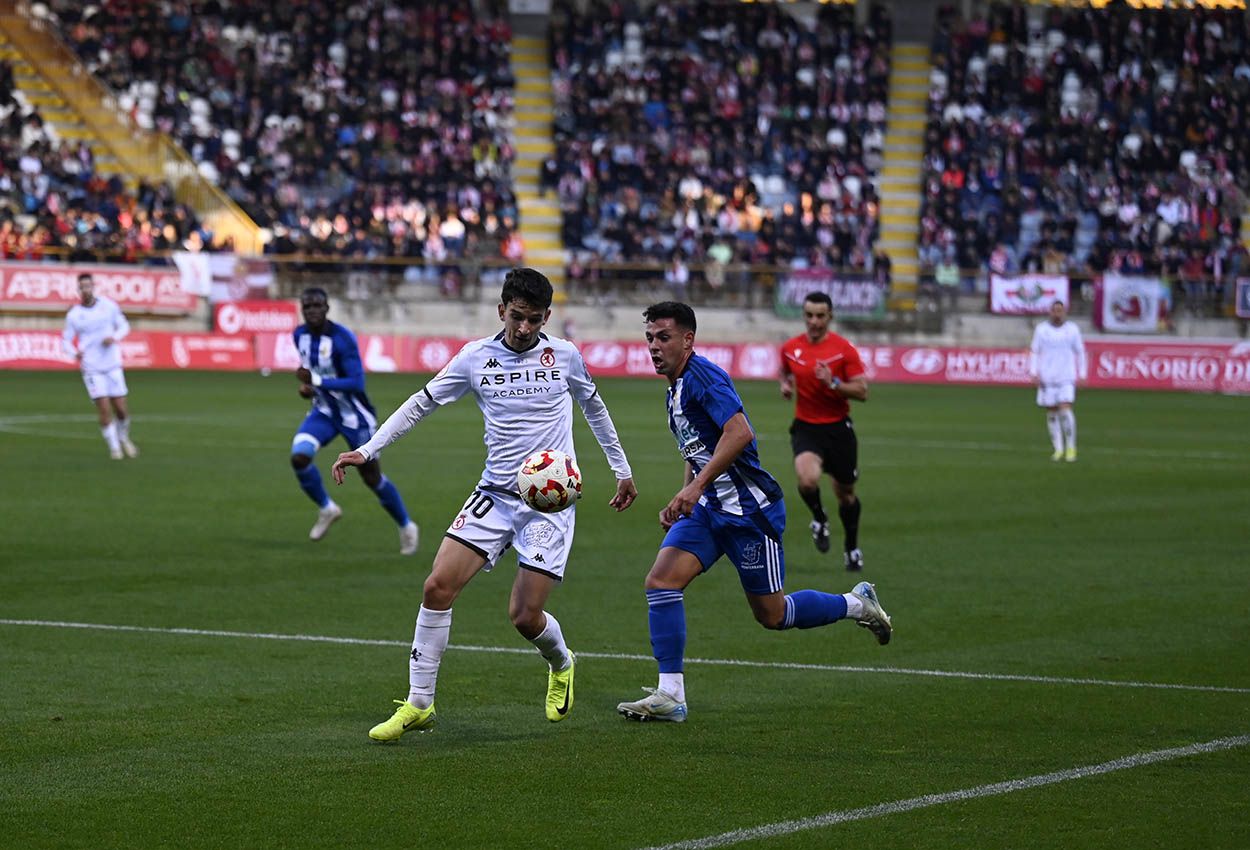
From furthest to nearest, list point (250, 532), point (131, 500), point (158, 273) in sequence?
point (158, 273) → point (131, 500) → point (250, 532)

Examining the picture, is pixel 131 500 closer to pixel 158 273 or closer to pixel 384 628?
pixel 384 628

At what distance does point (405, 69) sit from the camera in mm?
52156

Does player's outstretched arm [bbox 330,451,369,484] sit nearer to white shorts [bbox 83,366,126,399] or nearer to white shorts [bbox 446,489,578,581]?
white shorts [bbox 446,489,578,581]

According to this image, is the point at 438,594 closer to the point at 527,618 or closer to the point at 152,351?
the point at 527,618

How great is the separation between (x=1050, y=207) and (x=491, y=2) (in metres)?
17.4

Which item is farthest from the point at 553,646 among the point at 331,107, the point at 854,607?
the point at 331,107

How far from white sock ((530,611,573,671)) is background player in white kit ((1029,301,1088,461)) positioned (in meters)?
18.0

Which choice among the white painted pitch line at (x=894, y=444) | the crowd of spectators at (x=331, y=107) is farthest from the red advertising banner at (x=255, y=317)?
the white painted pitch line at (x=894, y=444)

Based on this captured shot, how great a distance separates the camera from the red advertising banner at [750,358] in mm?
43594

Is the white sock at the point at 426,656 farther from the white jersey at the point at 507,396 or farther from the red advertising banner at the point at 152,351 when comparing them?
the red advertising banner at the point at 152,351

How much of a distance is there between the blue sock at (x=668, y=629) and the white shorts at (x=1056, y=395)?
58.4 feet

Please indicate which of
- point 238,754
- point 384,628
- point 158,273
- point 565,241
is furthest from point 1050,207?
point 238,754

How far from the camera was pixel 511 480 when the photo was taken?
874 centimetres

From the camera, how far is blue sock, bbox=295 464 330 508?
53.2 ft
